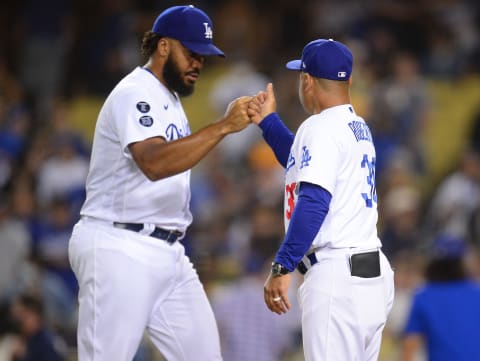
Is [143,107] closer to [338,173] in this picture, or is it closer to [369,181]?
[338,173]

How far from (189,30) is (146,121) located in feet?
1.72

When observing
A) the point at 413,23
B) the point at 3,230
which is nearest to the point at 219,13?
the point at 413,23

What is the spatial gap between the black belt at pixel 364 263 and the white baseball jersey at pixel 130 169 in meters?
0.73

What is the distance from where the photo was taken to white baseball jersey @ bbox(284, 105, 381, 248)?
464cm

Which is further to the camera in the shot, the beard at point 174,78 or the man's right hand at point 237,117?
the beard at point 174,78

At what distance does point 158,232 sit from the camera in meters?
5.05

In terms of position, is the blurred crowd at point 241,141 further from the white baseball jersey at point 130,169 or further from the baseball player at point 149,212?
the white baseball jersey at point 130,169

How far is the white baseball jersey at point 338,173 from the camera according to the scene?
464 centimetres

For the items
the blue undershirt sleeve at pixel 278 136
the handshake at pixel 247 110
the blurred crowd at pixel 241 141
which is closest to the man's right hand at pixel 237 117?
the handshake at pixel 247 110

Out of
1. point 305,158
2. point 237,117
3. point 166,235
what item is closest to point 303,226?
point 305,158

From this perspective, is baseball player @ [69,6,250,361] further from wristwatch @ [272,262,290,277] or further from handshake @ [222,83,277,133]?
wristwatch @ [272,262,290,277]

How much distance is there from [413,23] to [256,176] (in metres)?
2.62

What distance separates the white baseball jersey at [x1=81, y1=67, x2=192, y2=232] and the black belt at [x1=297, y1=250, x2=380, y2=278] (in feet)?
2.38

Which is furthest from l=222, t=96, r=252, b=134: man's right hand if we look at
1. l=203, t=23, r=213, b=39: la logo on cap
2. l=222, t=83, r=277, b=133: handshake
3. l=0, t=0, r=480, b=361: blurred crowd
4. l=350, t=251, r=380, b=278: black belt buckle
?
l=0, t=0, r=480, b=361: blurred crowd
